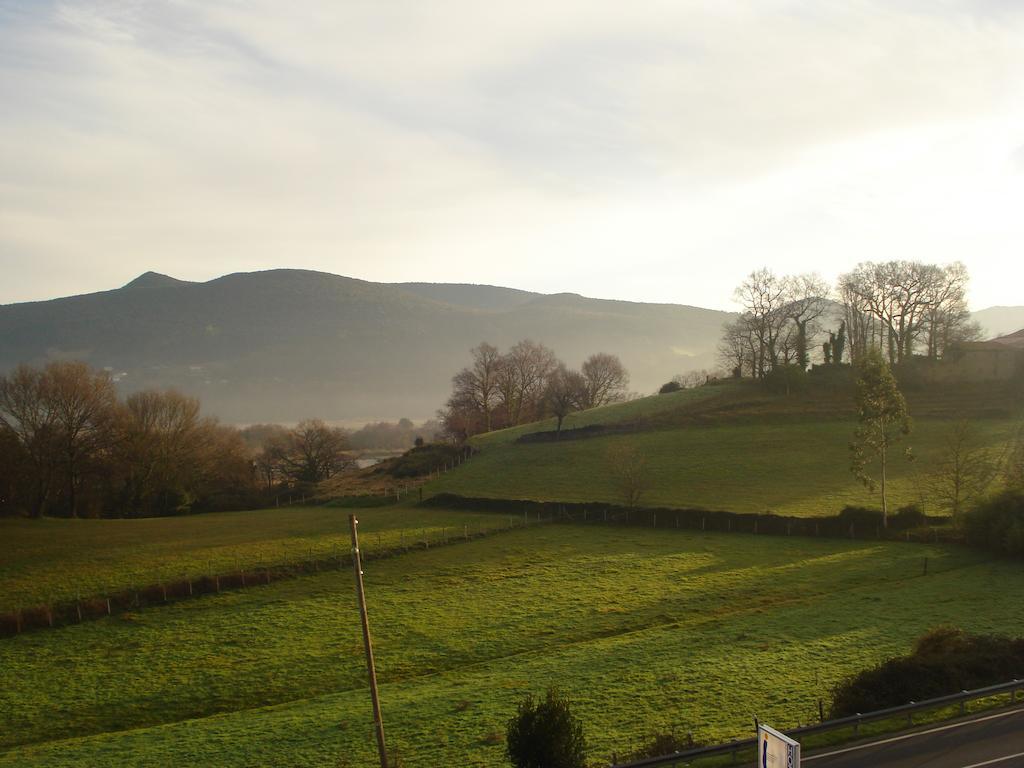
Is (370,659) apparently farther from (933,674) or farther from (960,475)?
(960,475)

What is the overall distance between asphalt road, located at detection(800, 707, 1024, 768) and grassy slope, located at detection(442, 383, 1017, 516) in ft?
129

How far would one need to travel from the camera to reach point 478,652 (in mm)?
33594

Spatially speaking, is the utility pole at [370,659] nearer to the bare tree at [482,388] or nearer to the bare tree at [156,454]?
the bare tree at [156,454]

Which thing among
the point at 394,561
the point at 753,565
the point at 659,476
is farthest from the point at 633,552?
the point at 659,476

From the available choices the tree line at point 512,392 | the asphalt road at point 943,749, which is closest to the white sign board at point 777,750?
the asphalt road at point 943,749

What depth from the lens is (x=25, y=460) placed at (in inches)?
2990

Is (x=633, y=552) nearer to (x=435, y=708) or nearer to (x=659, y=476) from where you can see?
(x=659, y=476)

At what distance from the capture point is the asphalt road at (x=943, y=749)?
18.6 metres

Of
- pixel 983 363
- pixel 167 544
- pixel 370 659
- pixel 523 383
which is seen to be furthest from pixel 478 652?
pixel 523 383

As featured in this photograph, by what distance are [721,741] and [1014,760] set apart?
7.01 metres

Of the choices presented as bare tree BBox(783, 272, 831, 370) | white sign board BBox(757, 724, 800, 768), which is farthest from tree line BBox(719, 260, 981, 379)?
white sign board BBox(757, 724, 800, 768)

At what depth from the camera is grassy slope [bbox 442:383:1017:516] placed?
213 feet

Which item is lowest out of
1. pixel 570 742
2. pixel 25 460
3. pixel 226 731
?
pixel 226 731

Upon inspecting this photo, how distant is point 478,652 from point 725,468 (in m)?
45.8
